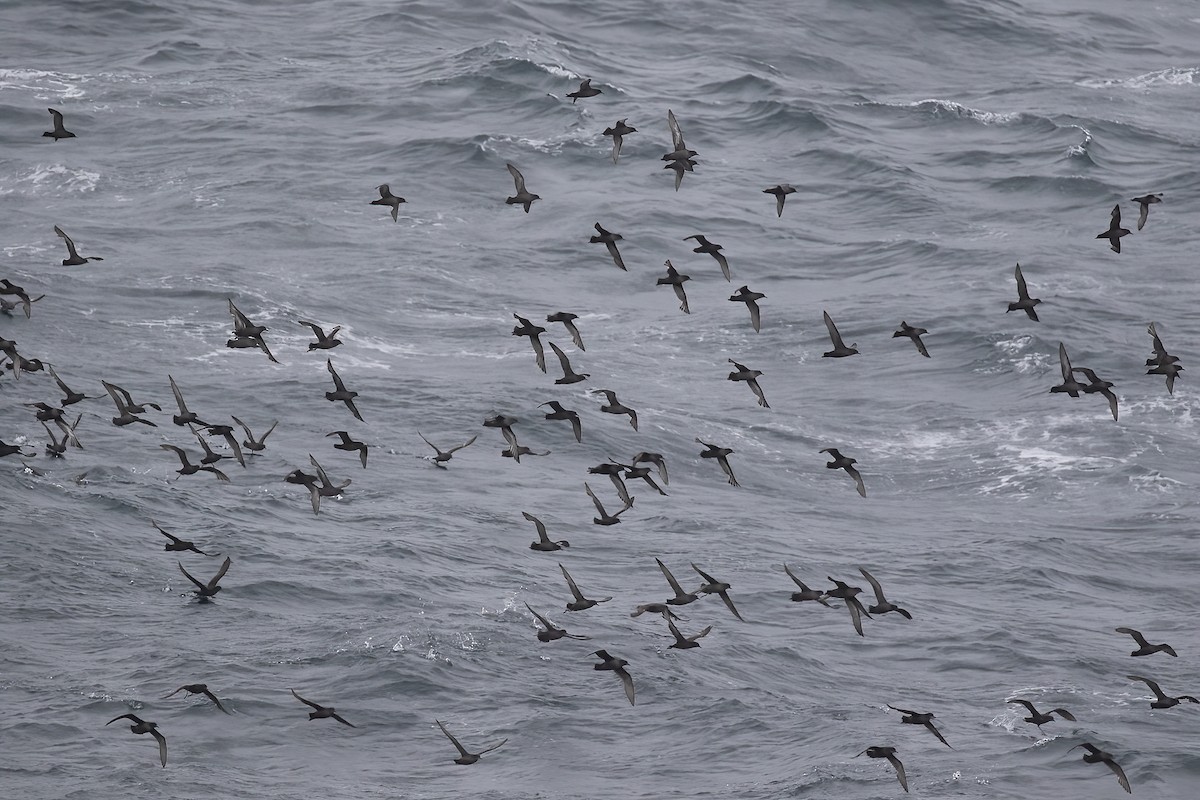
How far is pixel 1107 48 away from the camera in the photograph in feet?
340

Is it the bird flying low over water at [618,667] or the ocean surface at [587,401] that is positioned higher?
the bird flying low over water at [618,667]

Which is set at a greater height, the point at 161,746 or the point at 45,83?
the point at 45,83

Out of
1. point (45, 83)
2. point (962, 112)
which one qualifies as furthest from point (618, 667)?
point (962, 112)

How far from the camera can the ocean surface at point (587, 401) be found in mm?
45500

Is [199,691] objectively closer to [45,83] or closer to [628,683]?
[628,683]

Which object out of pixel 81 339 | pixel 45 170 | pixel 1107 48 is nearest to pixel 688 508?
pixel 81 339

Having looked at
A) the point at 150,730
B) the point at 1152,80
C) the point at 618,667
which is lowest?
the point at 150,730

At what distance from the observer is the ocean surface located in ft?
149

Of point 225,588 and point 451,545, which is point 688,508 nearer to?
point 451,545

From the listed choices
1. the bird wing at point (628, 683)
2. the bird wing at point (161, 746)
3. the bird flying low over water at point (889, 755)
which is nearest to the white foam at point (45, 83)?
the bird wing at point (161, 746)

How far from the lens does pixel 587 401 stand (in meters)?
60.8

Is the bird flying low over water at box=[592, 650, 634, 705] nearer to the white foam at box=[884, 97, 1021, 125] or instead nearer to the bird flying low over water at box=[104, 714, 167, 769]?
the bird flying low over water at box=[104, 714, 167, 769]

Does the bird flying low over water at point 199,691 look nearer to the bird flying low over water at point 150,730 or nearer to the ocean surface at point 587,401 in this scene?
the ocean surface at point 587,401

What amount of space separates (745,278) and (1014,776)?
30.0 metres
